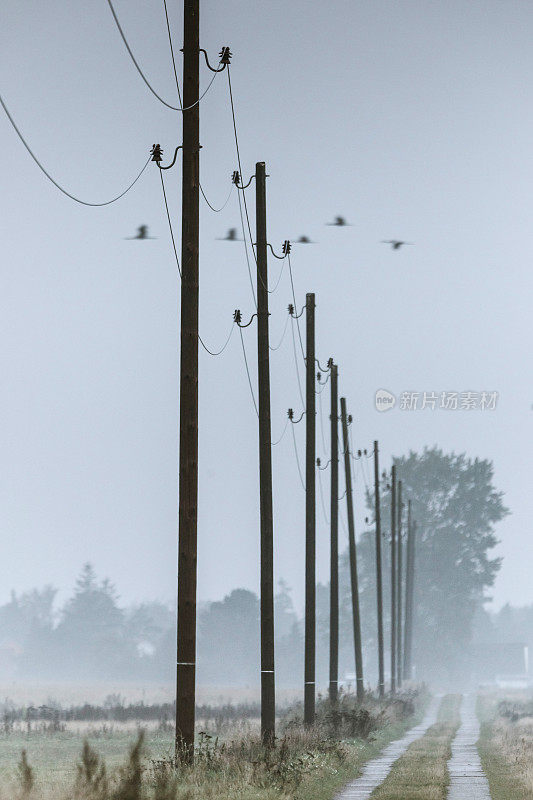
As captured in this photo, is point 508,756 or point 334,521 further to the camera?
point 334,521

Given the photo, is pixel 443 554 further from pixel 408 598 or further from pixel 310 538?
pixel 310 538

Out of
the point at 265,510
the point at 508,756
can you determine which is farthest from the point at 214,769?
the point at 508,756

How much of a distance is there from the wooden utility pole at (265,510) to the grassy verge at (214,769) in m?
0.92

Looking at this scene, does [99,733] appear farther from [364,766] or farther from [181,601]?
[181,601]

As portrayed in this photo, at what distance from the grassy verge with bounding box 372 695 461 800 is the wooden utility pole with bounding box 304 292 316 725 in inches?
104

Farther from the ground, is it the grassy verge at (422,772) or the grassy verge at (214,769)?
the grassy verge at (214,769)

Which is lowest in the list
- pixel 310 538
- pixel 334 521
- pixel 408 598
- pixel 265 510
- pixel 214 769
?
pixel 214 769

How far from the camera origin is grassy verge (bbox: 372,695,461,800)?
746 inches

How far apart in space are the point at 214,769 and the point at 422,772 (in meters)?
5.76

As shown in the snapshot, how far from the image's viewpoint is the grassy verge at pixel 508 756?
65.4ft

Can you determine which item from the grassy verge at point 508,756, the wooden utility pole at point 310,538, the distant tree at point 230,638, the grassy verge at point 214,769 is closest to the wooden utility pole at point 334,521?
the grassy verge at point 508,756

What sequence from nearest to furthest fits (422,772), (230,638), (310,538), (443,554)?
(422,772), (310,538), (443,554), (230,638)

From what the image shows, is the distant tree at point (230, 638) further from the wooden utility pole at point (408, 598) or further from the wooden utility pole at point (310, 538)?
the wooden utility pole at point (310, 538)

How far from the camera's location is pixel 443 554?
111375mm
